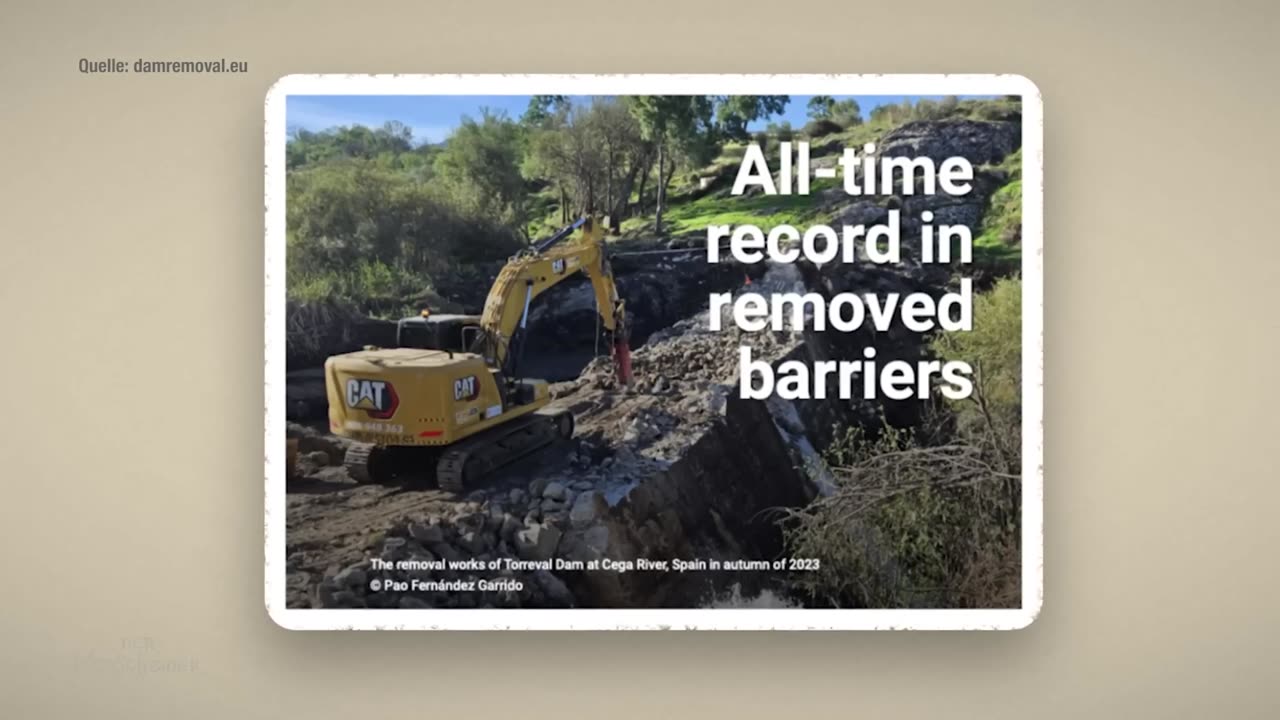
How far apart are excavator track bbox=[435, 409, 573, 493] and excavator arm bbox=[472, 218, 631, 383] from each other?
0.75ft

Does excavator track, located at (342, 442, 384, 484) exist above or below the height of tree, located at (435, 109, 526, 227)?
below

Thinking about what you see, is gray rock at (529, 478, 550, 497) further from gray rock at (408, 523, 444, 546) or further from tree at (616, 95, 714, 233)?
tree at (616, 95, 714, 233)

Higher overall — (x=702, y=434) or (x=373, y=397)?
(x=373, y=397)

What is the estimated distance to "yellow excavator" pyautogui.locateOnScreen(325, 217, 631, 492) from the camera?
3.86 m

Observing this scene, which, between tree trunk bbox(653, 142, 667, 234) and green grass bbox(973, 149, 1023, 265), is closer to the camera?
green grass bbox(973, 149, 1023, 265)

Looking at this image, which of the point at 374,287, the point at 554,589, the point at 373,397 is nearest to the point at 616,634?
the point at 554,589

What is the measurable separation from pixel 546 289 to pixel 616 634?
1.34m

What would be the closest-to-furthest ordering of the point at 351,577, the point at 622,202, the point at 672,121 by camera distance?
the point at 351,577, the point at 672,121, the point at 622,202

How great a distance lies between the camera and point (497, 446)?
397 centimetres

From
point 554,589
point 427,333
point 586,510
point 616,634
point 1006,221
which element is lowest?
point 616,634

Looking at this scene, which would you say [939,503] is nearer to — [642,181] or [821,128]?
[821,128]

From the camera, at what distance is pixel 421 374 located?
3836mm

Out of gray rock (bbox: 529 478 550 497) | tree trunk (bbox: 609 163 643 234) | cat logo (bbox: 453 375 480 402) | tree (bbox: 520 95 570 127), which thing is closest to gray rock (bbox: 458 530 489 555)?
gray rock (bbox: 529 478 550 497)
